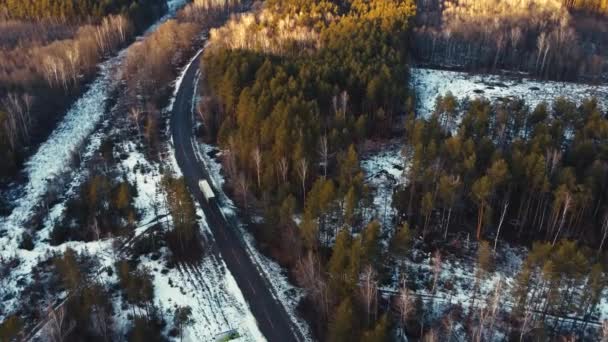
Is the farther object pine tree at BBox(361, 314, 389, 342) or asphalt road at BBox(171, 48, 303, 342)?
asphalt road at BBox(171, 48, 303, 342)

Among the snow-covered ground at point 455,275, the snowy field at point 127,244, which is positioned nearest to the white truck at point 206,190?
→ the snowy field at point 127,244

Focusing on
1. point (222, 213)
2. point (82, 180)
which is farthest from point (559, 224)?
point (82, 180)

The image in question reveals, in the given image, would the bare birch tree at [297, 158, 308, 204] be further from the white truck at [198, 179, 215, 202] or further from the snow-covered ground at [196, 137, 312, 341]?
the white truck at [198, 179, 215, 202]

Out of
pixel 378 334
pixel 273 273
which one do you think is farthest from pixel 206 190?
pixel 378 334

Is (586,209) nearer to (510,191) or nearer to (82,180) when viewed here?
(510,191)

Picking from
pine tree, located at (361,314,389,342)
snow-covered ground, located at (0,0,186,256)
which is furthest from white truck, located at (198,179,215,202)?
pine tree, located at (361,314,389,342)
